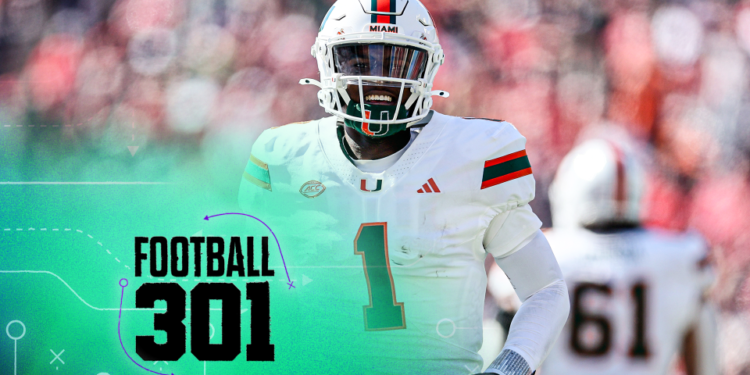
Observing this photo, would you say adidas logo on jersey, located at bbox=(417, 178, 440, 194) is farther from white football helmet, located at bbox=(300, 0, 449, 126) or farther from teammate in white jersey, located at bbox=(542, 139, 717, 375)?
teammate in white jersey, located at bbox=(542, 139, 717, 375)

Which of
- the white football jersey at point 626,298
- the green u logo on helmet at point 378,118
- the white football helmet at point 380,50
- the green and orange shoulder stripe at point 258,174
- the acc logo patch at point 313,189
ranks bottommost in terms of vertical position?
the white football jersey at point 626,298

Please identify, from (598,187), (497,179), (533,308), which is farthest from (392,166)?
(598,187)

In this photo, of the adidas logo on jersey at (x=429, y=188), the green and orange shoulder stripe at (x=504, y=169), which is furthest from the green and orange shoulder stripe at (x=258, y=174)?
the green and orange shoulder stripe at (x=504, y=169)

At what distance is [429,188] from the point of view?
3.86ft

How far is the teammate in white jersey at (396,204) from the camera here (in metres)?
1.14

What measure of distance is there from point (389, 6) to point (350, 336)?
0.69 meters

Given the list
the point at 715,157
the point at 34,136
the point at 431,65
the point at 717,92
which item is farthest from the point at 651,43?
the point at 34,136

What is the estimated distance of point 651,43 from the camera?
5.13 feet

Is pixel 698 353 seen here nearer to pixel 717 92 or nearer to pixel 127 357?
pixel 717 92

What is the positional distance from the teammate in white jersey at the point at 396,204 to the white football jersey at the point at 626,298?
0.48 meters

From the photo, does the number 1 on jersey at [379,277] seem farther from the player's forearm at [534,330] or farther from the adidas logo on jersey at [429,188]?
the player's forearm at [534,330]

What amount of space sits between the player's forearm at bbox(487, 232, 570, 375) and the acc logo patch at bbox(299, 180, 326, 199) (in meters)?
0.38

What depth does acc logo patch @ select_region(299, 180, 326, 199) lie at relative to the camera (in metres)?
1.20

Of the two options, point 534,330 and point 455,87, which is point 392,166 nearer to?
point 534,330
